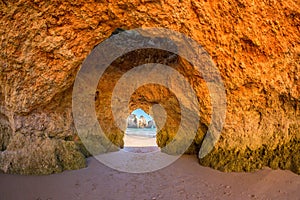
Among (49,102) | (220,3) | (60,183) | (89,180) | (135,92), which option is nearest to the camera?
(220,3)

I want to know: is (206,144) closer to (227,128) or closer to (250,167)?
(227,128)

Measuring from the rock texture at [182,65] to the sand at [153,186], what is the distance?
1.23 ft

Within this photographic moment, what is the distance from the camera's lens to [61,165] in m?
4.71

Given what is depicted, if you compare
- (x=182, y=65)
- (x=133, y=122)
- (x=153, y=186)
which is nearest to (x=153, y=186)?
(x=153, y=186)

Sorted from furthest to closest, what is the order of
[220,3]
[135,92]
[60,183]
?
[135,92], [60,183], [220,3]

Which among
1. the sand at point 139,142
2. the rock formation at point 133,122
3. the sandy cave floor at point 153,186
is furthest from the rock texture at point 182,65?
the rock formation at point 133,122

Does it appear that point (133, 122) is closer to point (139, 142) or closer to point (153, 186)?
point (139, 142)

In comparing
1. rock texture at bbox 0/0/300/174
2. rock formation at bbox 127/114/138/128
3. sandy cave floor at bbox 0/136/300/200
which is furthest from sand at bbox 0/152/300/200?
rock formation at bbox 127/114/138/128

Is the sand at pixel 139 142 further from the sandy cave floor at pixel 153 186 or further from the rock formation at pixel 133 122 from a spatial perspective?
the rock formation at pixel 133 122

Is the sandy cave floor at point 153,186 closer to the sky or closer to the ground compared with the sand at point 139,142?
closer to the sky

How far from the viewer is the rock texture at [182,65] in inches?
143

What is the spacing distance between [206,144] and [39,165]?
4.18 metres

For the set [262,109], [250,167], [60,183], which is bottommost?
[60,183]

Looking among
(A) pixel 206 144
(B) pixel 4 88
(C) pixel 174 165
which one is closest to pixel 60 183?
(B) pixel 4 88
